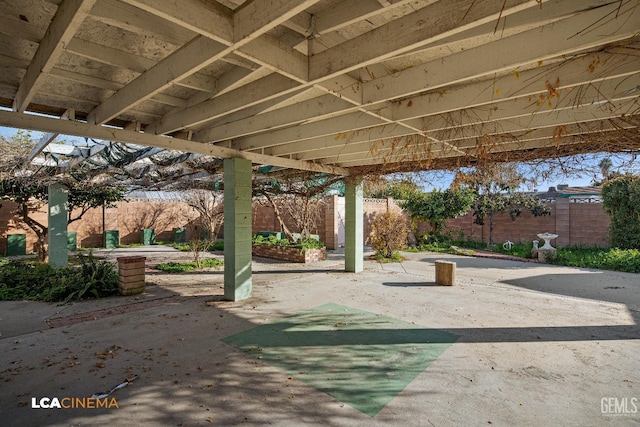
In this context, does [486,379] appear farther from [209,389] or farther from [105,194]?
[105,194]

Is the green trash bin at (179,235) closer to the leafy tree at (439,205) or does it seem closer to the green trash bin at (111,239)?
the green trash bin at (111,239)

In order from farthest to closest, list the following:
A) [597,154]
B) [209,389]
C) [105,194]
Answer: [105,194], [597,154], [209,389]

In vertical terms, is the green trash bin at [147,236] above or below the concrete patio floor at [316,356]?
above

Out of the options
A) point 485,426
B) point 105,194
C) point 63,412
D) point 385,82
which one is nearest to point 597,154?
point 385,82

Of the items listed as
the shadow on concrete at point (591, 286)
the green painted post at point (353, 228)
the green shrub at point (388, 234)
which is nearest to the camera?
the shadow on concrete at point (591, 286)

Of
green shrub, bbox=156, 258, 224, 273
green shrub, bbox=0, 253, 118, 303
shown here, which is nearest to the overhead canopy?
green shrub, bbox=0, 253, 118, 303

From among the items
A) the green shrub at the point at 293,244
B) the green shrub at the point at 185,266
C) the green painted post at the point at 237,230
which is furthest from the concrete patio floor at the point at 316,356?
the green shrub at the point at 293,244

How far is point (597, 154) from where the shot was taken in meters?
4.42

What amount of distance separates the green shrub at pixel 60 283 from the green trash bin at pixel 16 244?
562 cm

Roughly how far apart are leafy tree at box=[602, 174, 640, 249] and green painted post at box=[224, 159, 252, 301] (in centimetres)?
1007

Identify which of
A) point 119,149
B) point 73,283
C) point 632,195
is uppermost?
point 119,149

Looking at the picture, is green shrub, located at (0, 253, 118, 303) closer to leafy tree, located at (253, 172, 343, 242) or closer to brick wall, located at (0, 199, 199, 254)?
leafy tree, located at (253, 172, 343, 242)

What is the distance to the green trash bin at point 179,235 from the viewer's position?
52.3 feet

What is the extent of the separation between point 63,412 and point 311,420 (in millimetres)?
1904
